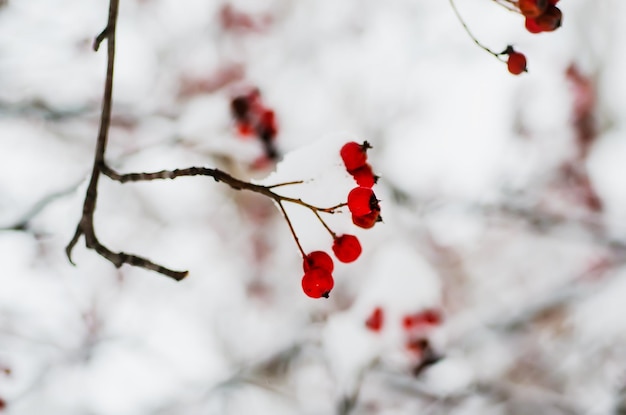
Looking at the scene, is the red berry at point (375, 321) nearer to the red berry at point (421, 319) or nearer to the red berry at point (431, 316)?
the red berry at point (421, 319)

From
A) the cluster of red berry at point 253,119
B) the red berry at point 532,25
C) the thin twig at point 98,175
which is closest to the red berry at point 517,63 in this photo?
the red berry at point 532,25

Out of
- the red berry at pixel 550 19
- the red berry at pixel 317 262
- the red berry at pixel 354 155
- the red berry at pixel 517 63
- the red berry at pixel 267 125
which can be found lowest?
the red berry at pixel 317 262

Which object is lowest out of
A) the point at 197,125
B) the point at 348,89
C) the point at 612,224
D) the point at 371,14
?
the point at 612,224

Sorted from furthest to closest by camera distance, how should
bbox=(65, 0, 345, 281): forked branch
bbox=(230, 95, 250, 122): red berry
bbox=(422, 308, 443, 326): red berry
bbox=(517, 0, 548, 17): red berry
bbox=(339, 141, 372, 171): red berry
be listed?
1. bbox=(422, 308, 443, 326): red berry
2. bbox=(230, 95, 250, 122): red berry
3. bbox=(339, 141, 372, 171): red berry
4. bbox=(517, 0, 548, 17): red berry
5. bbox=(65, 0, 345, 281): forked branch

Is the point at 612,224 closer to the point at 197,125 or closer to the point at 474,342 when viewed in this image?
the point at 474,342

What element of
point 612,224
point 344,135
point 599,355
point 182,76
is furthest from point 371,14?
point 344,135

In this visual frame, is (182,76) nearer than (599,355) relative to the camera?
No

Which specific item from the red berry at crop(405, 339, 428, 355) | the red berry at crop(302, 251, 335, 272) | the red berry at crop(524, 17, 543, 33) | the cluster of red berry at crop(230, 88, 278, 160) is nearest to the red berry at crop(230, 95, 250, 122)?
the cluster of red berry at crop(230, 88, 278, 160)

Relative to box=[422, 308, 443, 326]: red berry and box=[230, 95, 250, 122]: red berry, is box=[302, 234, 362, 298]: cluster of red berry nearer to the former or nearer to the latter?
box=[230, 95, 250, 122]: red berry
